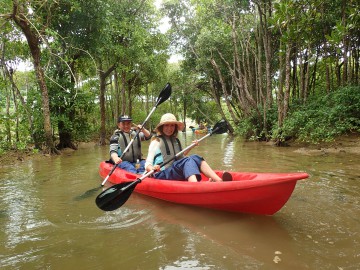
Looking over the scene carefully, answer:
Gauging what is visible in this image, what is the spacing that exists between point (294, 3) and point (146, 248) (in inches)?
139

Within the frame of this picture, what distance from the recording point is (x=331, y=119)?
27.3ft

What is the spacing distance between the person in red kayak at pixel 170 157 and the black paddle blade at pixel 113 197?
0.52 m

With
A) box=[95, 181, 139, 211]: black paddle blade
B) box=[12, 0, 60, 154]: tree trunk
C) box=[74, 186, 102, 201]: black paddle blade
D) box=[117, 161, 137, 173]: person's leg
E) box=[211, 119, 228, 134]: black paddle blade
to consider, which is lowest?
box=[74, 186, 102, 201]: black paddle blade

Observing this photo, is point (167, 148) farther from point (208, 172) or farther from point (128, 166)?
point (128, 166)

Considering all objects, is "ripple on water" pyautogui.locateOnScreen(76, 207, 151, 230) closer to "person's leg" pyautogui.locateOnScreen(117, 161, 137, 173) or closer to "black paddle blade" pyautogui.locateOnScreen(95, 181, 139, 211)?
"black paddle blade" pyautogui.locateOnScreen(95, 181, 139, 211)

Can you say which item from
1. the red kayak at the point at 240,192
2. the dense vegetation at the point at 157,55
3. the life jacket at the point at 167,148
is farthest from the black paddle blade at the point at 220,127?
the dense vegetation at the point at 157,55

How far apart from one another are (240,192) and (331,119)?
6.57 metres

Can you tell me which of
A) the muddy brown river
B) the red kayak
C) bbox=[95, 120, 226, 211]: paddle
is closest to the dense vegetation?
the red kayak

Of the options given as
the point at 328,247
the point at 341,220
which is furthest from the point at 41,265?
the point at 341,220

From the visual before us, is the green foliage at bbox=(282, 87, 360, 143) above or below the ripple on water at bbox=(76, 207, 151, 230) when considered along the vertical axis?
above

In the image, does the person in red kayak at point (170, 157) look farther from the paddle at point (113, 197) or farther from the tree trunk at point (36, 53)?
the tree trunk at point (36, 53)

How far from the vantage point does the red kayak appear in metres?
2.83

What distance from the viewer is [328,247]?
2.49m

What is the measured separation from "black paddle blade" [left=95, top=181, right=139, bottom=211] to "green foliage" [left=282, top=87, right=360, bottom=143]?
6.64m
